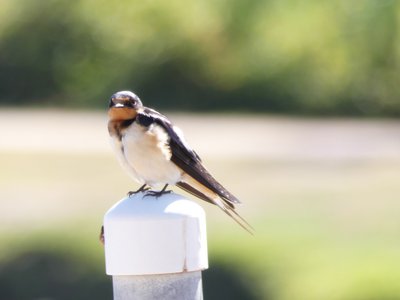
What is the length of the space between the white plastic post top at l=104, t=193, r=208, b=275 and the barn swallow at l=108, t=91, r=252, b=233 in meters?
0.69

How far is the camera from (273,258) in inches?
377

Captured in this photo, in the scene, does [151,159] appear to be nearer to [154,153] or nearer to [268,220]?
[154,153]

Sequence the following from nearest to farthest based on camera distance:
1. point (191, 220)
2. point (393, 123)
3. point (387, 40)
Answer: point (191, 220), point (393, 123), point (387, 40)

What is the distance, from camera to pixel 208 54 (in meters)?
16.7

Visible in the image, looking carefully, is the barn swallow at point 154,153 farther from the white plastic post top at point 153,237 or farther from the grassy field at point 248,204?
the grassy field at point 248,204

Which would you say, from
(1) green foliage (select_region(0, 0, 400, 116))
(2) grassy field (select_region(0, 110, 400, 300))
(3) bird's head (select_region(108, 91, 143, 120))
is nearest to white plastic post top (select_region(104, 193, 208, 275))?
(3) bird's head (select_region(108, 91, 143, 120))

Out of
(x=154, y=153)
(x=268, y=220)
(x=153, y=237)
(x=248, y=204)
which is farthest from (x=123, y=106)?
(x=248, y=204)

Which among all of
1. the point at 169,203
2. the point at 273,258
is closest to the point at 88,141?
the point at 273,258

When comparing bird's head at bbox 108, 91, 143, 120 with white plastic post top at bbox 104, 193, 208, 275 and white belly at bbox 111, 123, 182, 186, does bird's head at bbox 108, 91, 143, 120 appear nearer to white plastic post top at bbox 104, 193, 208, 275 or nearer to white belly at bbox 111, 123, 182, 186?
white belly at bbox 111, 123, 182, 186

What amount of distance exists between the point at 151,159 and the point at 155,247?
0.85m

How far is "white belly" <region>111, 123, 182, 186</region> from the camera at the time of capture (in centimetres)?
405

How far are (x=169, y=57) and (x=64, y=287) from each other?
7757 mm

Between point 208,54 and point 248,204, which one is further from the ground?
point 208,54

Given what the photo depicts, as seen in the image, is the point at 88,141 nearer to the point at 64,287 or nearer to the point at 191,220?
the point at 64,287
